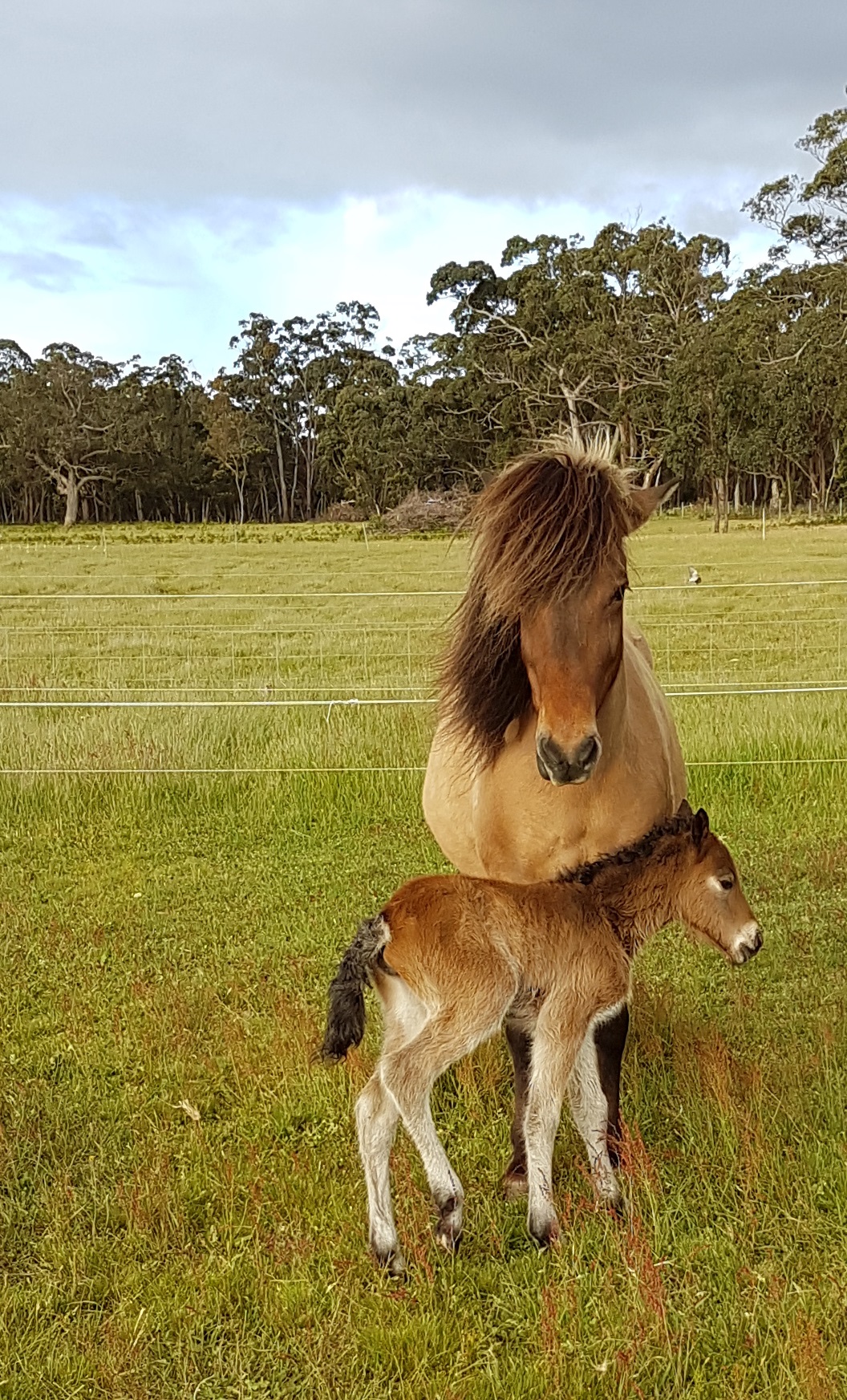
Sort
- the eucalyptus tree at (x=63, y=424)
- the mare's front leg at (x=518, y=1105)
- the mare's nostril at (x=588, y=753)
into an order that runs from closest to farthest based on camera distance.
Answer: the mare's nostril at (x=588, y=753) → the mare's front leg at (x=518, y=1105) → the eucalyptus tree at (x=63, y=424)

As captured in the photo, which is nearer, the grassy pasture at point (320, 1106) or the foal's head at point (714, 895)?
the grassy pasture at point (320, 1106)

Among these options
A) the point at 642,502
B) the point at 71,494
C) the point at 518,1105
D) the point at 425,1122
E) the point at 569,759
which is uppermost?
the point at 71,494

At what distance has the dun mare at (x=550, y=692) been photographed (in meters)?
3.03

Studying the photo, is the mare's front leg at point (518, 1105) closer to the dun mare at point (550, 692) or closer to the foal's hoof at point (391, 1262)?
the dun mare at point (550, 692)

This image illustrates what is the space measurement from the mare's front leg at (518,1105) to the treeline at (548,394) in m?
22.8

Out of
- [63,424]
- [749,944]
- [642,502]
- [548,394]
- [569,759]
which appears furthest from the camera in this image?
[63,424]

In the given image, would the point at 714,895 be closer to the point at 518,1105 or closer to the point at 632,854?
the point at 632,854

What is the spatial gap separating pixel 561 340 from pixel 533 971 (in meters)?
43.4

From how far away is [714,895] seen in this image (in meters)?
3.44

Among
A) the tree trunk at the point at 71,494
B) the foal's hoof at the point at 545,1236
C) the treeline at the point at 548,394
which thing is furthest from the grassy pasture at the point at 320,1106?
the tree trunk at the point at 71,494

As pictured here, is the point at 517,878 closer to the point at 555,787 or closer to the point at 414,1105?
the point at 555,787

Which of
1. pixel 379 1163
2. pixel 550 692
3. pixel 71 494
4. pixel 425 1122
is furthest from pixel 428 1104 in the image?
pixel 71 494

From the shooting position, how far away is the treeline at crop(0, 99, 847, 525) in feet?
123

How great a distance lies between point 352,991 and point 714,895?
1.23m
